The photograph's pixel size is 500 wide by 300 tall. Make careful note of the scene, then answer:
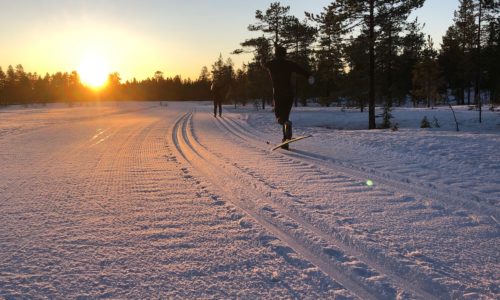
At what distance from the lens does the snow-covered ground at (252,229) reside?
6.90 feet

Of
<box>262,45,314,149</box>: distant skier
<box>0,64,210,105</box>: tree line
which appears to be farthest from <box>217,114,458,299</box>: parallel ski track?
<box>0,64,210,105</box>: tree line

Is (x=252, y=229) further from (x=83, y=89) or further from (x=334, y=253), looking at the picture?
(x=83, y=89)

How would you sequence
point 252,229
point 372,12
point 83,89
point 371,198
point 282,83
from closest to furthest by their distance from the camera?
point 252,229
point 371,198
point 282,83
point 372,12
point 83,89

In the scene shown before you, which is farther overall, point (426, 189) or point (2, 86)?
point (2, 86)

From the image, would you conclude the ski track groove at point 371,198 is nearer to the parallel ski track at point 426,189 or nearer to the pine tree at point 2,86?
the parallel ski track at point 426,189

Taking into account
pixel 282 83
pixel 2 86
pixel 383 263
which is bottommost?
pixel 383 263

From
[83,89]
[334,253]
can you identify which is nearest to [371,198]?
[334,253]

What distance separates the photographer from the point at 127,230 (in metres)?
2.99

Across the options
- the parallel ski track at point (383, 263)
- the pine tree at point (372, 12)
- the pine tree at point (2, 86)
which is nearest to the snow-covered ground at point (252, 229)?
the parallel ski track at point (383, 263)

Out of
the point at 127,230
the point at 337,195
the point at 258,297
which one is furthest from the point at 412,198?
the point at 127,230

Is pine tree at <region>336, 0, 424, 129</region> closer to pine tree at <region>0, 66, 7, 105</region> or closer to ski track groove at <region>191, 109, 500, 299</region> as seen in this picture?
ski track groove at <region>191, 109, 500, 299</region>

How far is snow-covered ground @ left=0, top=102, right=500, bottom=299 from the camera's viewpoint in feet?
6.90

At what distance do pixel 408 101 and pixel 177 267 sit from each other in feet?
197

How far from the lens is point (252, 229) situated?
2992mm
